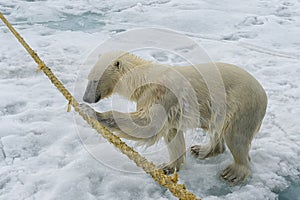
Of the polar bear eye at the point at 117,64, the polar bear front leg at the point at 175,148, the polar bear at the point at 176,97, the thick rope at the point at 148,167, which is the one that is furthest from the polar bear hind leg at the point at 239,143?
the polar bear eye at the point at 117,64

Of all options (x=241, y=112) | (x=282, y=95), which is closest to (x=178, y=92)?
(x=241, y=112)

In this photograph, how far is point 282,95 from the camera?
3.40 meters

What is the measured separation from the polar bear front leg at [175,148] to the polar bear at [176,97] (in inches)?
4.7

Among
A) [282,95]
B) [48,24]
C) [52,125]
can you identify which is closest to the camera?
[52,125]

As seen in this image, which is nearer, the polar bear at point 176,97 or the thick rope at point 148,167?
the thick rope at point 148,167

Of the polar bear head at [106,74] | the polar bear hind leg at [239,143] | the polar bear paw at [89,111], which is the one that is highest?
the polar bear head at [106,74]

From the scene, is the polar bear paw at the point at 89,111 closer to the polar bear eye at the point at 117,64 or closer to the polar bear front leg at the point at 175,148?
the polar bear eye at the point at 117,64

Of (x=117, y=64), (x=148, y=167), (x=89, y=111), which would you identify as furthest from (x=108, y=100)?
(x=148, y=167)

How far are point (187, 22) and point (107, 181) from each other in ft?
11.8

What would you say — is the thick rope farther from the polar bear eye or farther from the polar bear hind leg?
the polar bear hind leg

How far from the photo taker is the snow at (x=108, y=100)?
2297mm

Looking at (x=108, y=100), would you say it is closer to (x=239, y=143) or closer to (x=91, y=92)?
(x=91, y=92)

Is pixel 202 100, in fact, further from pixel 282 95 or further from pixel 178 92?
pixel 282 95

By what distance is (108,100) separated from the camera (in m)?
3.34
